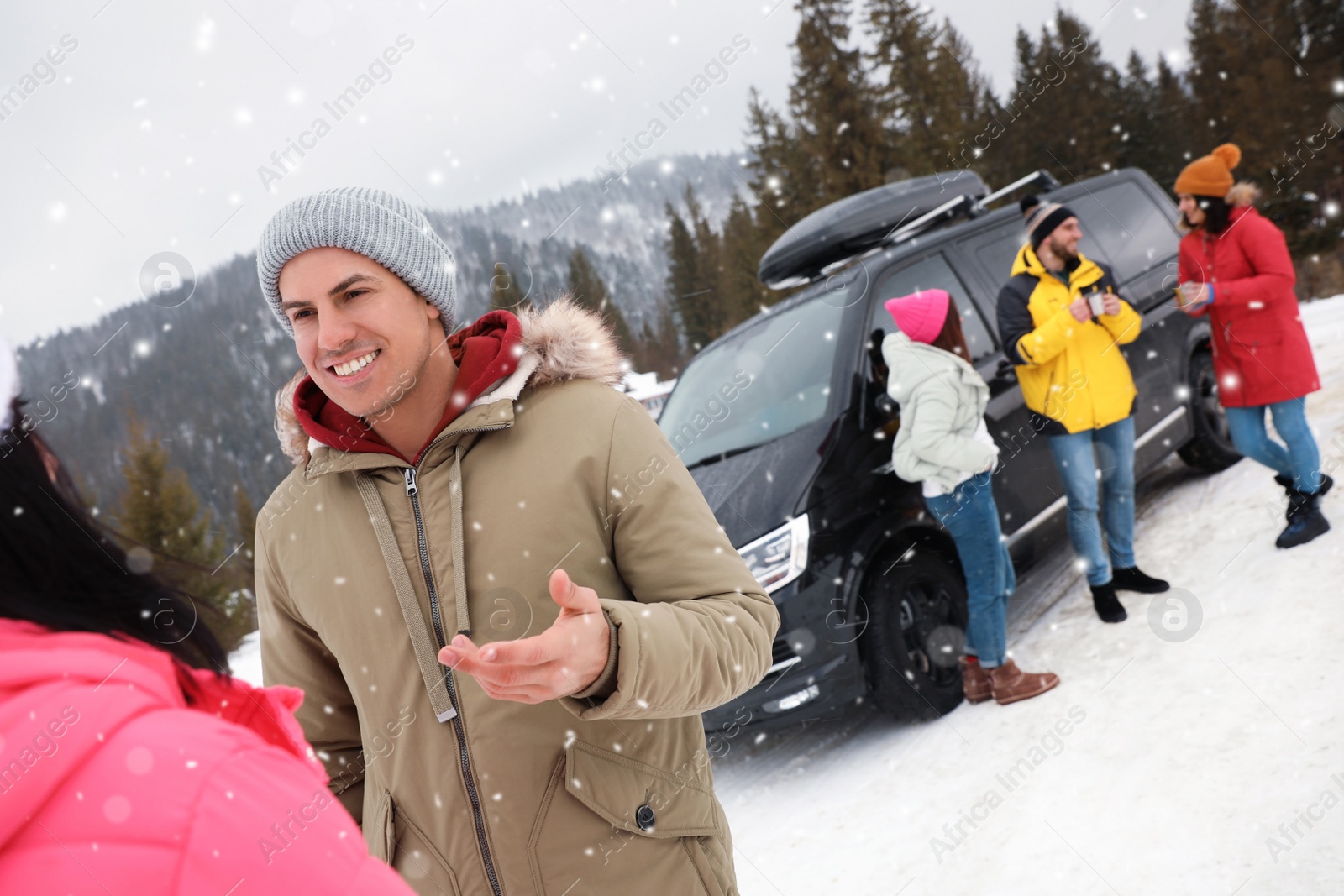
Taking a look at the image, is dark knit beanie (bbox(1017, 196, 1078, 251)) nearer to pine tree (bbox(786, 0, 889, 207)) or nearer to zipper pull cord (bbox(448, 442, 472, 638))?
zipper pull cord (bbox(448, 442, 472, 638))

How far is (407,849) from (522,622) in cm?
49

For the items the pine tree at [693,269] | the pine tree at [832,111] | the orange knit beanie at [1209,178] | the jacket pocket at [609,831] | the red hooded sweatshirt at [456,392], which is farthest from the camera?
the pine tree at [693,269]

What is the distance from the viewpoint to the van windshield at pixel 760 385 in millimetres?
4312

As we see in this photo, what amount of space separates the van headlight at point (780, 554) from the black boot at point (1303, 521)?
114 inches

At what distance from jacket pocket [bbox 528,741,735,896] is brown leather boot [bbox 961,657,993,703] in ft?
10.1

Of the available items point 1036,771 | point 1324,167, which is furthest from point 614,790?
point 1324,167

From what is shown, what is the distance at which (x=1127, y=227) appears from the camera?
19.5 feet

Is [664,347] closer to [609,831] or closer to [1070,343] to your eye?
[1070,343]

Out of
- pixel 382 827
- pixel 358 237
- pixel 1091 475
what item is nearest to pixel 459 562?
pixel 382 827

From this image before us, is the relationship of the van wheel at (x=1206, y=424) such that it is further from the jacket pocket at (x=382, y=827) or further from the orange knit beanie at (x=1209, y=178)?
the jacket pocket at (x=382, y=827)

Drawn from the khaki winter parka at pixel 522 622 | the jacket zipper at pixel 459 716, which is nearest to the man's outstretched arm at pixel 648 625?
the khaki winter parka at pixel 522 622

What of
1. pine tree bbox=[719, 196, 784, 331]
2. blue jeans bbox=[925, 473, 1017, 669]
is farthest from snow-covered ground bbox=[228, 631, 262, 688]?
pine tree bbox=[719, 196, 784, 331]

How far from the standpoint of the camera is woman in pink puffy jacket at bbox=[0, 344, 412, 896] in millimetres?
518

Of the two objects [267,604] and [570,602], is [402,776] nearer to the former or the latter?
[267,604]
